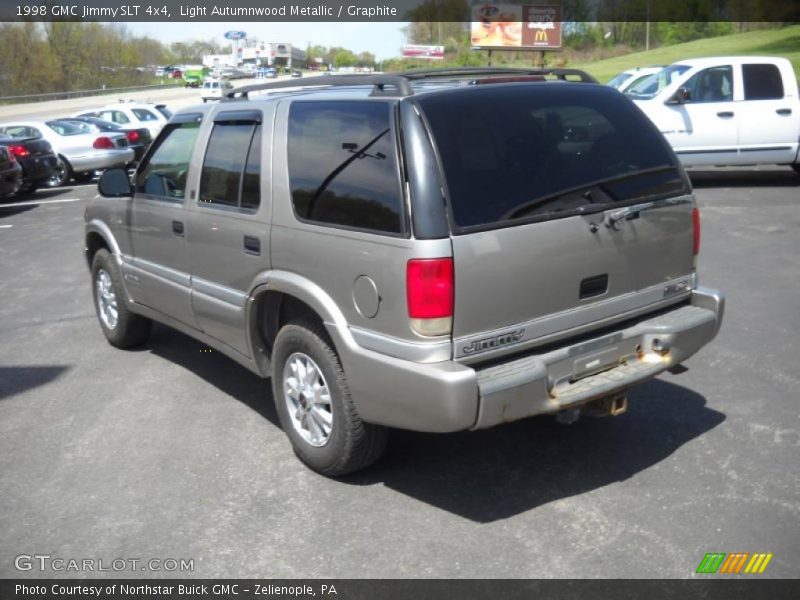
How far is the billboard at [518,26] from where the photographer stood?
52.6 metres

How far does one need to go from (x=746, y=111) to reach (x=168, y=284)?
11.1 metres

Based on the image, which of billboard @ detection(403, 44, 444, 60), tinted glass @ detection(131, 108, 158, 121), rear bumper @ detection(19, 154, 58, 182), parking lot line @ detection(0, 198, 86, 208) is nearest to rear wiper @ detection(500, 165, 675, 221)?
parking lot line @ detection(0, 198, 86, 208)

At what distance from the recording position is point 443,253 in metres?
3.60

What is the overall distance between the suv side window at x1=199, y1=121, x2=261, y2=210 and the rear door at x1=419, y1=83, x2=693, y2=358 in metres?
1.32

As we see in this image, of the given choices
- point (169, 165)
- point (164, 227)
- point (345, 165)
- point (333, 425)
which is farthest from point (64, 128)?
point (333, 425)

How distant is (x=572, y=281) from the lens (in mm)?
3990

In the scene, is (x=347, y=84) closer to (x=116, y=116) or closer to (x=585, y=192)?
(x=585, y=192)

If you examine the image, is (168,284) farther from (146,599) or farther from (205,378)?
(146,599)

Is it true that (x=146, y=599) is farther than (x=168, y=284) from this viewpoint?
No

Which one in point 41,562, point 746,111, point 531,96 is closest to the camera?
point 41,562

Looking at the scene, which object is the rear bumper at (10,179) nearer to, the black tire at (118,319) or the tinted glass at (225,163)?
the black tire at (118,319)

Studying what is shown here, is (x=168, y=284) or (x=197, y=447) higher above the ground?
(x=168, y=284)

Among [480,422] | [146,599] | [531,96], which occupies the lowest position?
[146,599]

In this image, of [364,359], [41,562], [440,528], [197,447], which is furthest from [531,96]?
[41,562]
